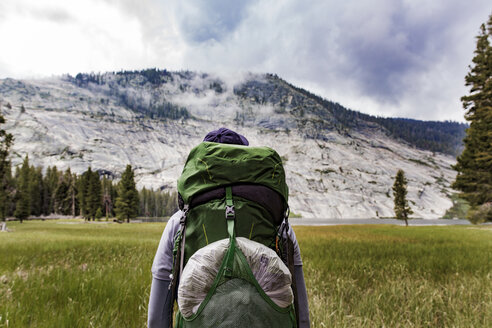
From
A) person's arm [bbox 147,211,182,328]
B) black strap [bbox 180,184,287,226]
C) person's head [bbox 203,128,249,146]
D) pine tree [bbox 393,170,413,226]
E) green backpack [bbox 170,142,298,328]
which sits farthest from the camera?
pine tree [bbox 393,170,413,226]

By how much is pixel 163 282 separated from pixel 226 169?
3.09 ft

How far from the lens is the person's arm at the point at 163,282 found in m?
1.79

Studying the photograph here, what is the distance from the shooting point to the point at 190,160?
69.1 inches

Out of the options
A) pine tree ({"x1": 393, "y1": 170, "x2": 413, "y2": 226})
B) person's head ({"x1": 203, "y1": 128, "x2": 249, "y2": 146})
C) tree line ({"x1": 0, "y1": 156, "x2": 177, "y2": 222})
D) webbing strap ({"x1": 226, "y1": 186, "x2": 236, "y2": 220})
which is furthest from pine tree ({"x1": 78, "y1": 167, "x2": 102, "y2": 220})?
webbing strap ({"x1": 226, "y1": 186, "x2": 236, "y2": 220})

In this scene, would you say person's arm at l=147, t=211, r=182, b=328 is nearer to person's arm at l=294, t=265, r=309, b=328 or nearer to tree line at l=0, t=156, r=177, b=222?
person's arm at l=294, t=265, r=309, b=328

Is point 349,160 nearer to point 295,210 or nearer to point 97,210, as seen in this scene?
point 295,210

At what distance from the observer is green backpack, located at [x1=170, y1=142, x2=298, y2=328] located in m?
1.34

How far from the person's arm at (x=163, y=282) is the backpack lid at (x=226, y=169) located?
322 mm

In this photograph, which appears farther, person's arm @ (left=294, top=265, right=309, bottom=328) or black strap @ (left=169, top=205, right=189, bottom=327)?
person's arm @ (left=294, top=265, right=309, bottom=328)

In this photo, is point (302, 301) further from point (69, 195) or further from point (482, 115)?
point (69, 195)

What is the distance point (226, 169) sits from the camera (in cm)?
161

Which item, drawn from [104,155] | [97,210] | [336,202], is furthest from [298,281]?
[104,155]

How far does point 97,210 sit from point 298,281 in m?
76.8

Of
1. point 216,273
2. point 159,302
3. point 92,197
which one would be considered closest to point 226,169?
point 216,273
